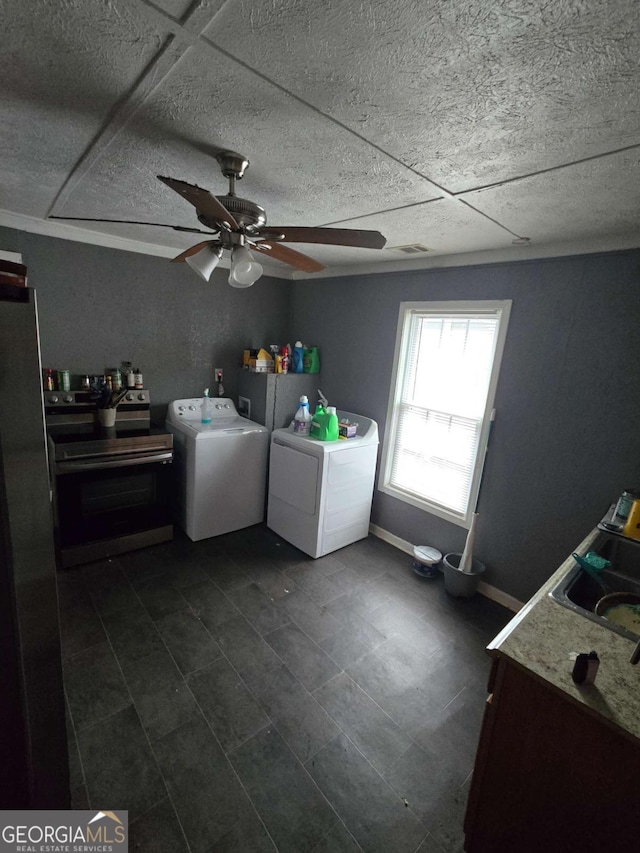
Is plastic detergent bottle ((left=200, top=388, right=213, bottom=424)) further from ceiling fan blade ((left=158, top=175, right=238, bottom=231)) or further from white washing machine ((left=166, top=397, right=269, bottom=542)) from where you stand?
ceiling fan blade ((left=158, top=175, right=238, bottom=231))

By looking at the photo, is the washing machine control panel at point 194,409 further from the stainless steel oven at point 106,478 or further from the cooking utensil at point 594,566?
the cooking utensil at point 594,566

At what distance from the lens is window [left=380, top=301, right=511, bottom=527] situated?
100 inches

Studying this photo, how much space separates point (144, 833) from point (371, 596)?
1613mm

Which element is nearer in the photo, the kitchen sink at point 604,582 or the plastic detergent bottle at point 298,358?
the kitchen sink at point 604,582

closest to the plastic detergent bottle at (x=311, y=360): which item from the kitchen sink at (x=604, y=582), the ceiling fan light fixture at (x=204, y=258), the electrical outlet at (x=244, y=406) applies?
the electrical outlet at (x=244, y=406)

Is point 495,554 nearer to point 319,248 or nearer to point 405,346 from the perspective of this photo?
point 405,346

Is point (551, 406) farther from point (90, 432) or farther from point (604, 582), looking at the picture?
point (90, 432)

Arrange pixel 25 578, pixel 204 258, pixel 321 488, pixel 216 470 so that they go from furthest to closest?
pixel 216 470 < pixel 321 488 < pixel 204 258 < pixel 25 578

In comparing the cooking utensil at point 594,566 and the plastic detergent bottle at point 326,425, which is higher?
the plastic detergent bottle at point 326,425

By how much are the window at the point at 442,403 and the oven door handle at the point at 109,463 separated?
1.81 metres

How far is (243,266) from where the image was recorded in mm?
1568

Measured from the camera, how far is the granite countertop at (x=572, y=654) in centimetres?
94

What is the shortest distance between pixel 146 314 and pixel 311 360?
58.0 inches

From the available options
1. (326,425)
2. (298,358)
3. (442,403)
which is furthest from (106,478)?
(442,403)
